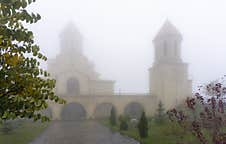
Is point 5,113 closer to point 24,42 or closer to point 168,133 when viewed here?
point 24,42

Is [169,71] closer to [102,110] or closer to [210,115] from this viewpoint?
[102,110]

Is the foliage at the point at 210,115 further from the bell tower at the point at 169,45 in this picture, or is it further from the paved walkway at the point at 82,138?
the bell tower at the point at 169,45

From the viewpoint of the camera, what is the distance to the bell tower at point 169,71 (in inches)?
1845

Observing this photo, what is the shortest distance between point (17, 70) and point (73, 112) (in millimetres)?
45060

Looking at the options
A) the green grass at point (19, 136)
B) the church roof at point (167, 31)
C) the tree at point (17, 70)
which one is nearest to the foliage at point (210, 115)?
the tree at point (17, 70)

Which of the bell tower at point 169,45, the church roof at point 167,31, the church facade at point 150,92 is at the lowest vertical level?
the church facade at point 150,92

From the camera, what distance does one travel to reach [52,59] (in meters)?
60.7

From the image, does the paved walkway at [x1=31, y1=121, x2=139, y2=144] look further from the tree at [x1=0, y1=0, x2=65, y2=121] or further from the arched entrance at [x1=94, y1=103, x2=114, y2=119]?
the arched entrance at [x1=94, y1=103, x2=114, y2=119]

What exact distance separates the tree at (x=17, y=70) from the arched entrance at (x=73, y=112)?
43808 mm

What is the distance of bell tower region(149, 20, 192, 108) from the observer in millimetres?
46875

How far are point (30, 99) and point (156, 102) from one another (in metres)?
44.2

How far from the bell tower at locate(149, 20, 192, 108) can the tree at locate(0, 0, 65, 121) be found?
141 ft

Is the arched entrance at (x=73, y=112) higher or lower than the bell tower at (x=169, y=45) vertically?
lower

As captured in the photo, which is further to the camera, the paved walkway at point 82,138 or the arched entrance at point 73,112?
the arched entrance at point 73,112
